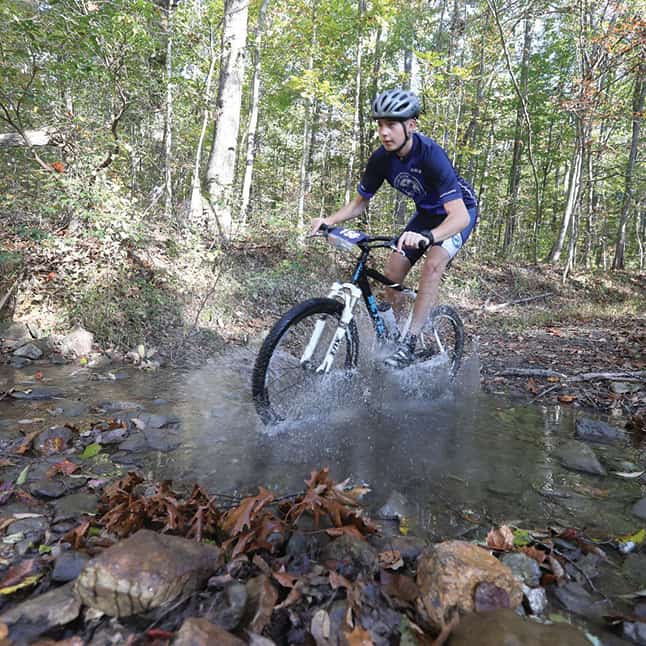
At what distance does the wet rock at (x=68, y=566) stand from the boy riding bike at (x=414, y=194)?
2639mm

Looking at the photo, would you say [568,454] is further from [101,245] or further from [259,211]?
[259,211]

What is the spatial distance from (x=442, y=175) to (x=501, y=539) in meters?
2.80

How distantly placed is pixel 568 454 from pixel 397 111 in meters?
2.91

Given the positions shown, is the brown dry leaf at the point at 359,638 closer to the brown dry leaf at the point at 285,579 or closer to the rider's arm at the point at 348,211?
the brown dry leaf at the point at 285,579

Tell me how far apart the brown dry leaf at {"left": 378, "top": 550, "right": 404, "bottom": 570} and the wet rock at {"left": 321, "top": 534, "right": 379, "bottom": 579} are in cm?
3

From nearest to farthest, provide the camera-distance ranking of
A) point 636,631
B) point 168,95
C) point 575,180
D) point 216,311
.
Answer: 1. point 636,631
2. point 216,311
3. point 168,95
4. point 575,180

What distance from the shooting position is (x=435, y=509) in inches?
87.4

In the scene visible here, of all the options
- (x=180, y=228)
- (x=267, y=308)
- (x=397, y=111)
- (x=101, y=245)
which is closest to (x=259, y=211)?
(x=180, y=228)

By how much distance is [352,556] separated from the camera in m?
1.63

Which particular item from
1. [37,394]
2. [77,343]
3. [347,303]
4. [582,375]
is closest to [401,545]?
[347,303]

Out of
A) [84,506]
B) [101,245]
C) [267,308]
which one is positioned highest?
[101,245]

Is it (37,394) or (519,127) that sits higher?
(519,127)

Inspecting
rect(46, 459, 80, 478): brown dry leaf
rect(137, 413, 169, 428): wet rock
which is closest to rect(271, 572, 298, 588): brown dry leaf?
rect(46, 459, 80, 478): brown dry leaf

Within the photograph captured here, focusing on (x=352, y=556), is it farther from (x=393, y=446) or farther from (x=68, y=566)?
(x=393, y=446)
